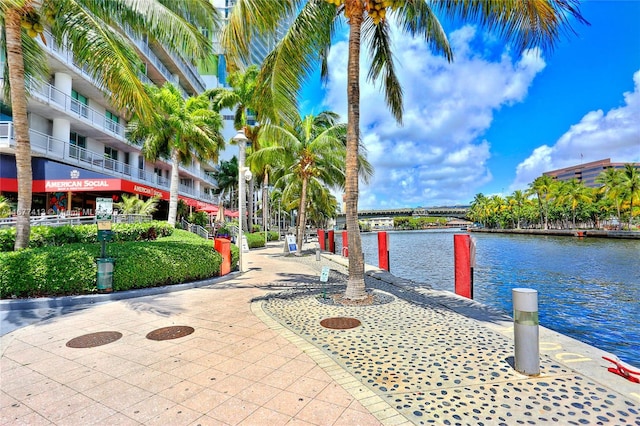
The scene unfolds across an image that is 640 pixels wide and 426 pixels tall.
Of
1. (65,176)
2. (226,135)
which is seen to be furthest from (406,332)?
(226,135)

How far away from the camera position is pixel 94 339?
5773mm

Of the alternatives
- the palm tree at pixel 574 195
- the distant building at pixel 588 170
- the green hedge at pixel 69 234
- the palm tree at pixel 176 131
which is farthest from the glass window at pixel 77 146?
the distant building at pixel 588 170

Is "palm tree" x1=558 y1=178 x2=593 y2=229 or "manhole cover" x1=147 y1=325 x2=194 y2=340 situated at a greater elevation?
"palm tree" x1=558 y1=178 x2=593 y2=229

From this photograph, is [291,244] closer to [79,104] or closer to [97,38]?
[97,38]

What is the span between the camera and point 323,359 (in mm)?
4785

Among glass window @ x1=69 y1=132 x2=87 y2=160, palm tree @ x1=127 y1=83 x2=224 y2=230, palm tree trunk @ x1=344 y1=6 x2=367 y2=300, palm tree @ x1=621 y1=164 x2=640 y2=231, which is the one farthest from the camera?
palm tree @ x1=621 y1=164 x2=640 y2=231

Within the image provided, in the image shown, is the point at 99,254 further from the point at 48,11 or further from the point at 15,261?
the point at 48,11

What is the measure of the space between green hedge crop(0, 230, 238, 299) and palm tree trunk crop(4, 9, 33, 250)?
2.54 ft

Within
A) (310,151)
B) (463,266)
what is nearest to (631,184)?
(310,151)

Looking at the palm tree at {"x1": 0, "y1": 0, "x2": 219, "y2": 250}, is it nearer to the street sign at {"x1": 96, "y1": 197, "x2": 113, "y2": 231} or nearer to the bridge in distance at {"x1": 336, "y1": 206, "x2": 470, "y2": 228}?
the street sign at {"x1": 96, "y1": 197, "x2": 113, "y2": 231}

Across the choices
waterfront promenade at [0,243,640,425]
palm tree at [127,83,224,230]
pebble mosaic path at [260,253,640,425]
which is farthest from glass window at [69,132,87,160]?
pebble mosaic path at [260,253,640,425]

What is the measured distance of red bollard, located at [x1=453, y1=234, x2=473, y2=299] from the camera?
380 inches

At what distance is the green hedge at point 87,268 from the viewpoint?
26.2 feet

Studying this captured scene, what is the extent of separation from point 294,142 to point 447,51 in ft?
36.6
